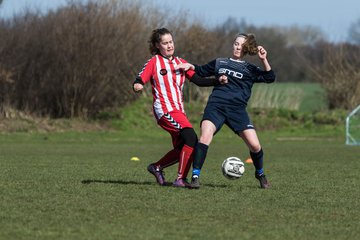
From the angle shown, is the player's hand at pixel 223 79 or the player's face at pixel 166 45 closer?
the player's hand at pixel 223 79

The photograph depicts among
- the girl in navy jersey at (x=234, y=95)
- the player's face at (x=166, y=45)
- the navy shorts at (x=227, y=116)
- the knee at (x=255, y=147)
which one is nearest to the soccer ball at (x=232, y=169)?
the knee at (x=255, y=147)

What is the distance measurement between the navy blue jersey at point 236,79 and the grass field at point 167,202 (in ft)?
3.32

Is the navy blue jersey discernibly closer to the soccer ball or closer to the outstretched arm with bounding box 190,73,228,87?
the outstretched arm with bounding box 190,73,228,87

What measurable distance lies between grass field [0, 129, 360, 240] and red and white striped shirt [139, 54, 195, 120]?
0.93 m

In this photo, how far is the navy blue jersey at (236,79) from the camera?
9.29 m

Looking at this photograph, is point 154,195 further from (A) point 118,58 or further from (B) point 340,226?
(A) point 118,58

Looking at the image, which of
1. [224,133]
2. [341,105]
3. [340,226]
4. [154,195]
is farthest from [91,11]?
[340,226]

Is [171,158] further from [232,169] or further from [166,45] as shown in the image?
[166,45]

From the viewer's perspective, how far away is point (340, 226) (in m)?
6.76

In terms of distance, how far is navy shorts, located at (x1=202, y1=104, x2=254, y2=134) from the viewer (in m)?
9.27

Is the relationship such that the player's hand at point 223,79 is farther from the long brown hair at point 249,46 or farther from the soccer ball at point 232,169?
the soccer ball at point 232,169

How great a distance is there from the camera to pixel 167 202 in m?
8.03

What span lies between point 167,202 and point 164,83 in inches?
70.0

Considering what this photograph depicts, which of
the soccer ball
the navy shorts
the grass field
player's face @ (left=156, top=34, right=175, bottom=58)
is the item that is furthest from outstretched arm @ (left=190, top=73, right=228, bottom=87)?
the grass field
